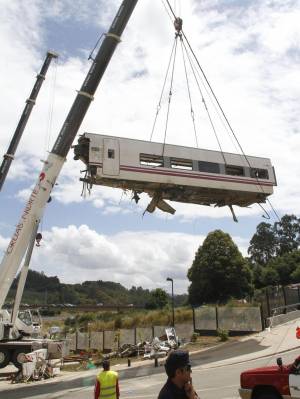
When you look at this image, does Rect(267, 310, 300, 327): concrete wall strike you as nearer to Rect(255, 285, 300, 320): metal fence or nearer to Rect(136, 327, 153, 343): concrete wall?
Rect(255, 285, 300, 320): metal fence

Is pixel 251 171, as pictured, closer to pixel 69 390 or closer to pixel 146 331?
pixel 69 390

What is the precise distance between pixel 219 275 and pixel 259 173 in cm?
3207

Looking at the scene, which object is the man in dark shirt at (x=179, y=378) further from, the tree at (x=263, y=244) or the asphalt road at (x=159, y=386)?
the tree at (x=263, y=244)

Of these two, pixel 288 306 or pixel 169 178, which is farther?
pixel 288 306

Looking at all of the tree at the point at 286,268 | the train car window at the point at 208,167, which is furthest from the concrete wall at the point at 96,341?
the tree at the point at 286,268

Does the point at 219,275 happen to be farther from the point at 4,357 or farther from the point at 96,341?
the point at 4,357

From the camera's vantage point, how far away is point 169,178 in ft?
68.5

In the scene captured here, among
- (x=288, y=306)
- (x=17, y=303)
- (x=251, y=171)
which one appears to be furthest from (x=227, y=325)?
(x=17, y=303)

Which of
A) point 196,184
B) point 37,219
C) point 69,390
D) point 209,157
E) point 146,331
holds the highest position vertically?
point 209,157

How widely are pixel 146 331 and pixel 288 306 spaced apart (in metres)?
10.2

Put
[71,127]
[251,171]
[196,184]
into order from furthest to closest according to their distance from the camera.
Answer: [251,171] < [196,184] < [71,127]

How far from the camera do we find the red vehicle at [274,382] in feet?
28.5

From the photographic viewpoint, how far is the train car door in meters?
19.8

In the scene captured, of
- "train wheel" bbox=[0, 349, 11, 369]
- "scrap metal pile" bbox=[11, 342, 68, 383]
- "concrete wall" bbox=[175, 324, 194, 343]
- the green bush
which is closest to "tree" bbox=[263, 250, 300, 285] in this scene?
"concrete wall" bbox=[175, 324, 194, 343]
